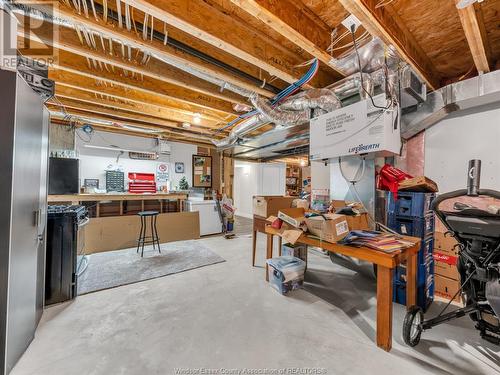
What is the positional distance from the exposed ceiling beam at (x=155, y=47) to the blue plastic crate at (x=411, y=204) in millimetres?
2063

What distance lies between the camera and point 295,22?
172 centimetres

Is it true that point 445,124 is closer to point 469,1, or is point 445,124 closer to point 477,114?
point 477,114

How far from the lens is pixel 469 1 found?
1274 millimetres

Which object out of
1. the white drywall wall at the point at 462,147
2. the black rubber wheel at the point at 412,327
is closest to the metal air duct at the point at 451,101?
the white drywall wall at the point at 462,147

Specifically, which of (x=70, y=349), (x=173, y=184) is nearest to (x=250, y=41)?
(x=70, y=349)

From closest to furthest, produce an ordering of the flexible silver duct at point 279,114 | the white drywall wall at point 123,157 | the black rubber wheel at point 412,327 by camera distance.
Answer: the black rubber wheel at point 412,327
the flexible silver duct at point 279,114
the white drywall wall at point 123,157

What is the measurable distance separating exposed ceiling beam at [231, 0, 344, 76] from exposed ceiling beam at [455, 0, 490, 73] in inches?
35.6

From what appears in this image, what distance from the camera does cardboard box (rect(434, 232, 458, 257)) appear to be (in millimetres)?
2265

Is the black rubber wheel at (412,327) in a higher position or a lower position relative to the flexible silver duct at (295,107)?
lower

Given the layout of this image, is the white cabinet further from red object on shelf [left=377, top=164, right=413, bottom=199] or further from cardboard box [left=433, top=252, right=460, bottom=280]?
cardboard box [left=433, top=252, right=460, bottom=280]

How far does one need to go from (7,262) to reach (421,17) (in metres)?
3.54

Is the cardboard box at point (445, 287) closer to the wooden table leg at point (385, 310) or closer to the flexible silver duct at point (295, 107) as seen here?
the wooden table leg at point (385, 310)

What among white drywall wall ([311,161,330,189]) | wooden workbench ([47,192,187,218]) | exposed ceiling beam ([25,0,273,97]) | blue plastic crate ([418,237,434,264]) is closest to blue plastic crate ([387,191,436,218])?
blue plastic crate ([418,237,434,264])

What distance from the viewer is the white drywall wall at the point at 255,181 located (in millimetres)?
7836
